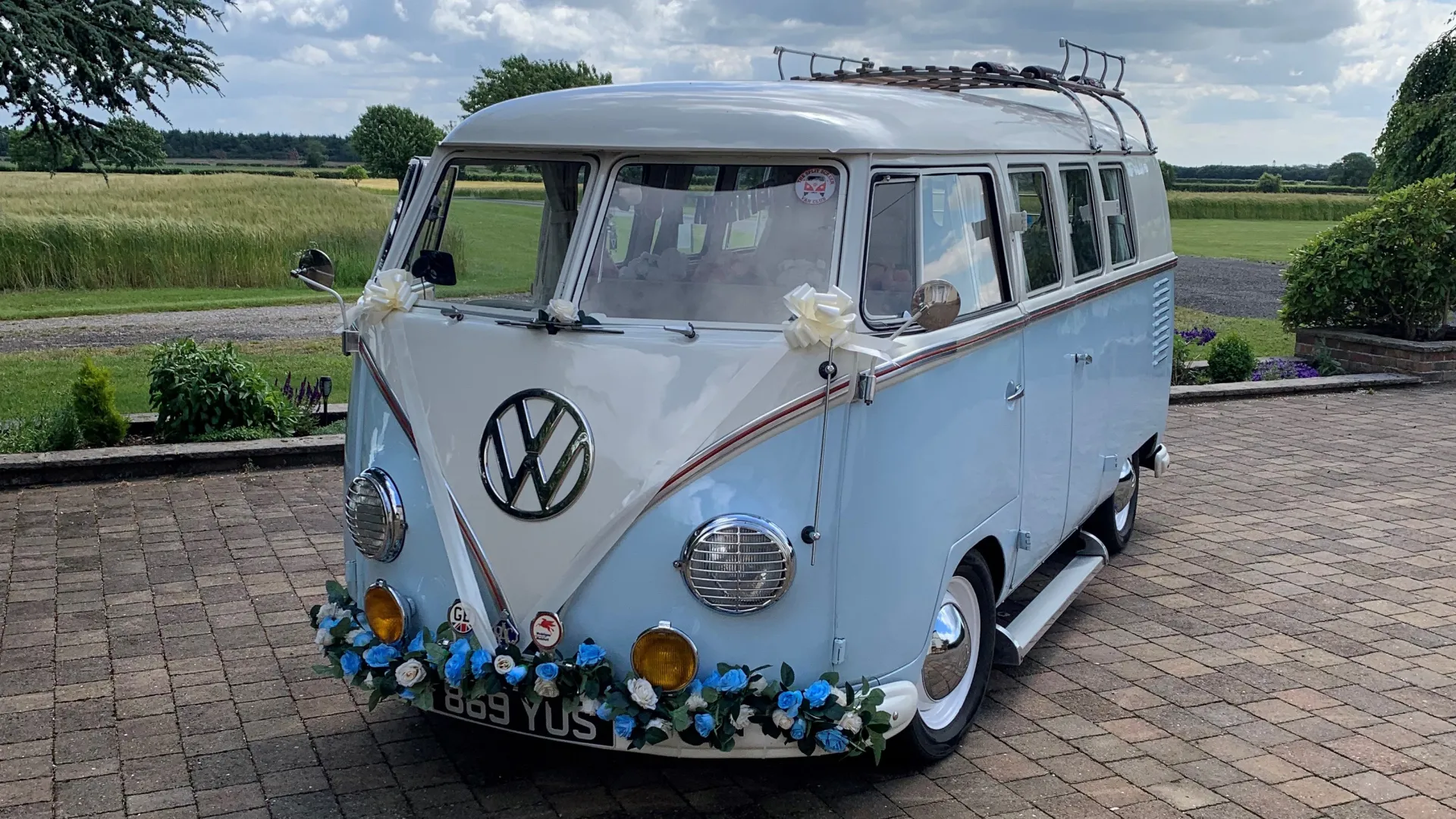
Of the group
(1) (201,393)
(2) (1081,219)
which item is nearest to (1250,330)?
(2) (1081,219)

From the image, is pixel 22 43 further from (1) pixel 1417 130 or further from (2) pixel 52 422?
(1) pixel 1417 130

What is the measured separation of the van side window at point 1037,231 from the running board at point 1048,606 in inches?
53.9

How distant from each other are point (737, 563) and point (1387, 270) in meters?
10.8

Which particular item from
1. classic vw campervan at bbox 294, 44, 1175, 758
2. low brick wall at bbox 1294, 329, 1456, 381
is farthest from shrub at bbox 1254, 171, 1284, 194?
classic vw campervan at bbox 294, 44, 1175, 758

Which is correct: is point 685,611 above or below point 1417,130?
below

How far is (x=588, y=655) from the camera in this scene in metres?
3.77

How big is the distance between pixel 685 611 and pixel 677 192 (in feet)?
4.49

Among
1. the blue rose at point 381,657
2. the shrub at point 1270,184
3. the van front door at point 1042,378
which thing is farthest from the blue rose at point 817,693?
the shrub at point 1270,184

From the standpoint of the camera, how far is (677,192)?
13.8ft

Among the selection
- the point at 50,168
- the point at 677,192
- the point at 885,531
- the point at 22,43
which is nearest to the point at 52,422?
the point at 22,43

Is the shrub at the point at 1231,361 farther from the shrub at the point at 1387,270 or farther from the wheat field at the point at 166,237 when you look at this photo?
the wheat field at the point at 166,237

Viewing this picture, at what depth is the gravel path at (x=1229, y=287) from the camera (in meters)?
20.4

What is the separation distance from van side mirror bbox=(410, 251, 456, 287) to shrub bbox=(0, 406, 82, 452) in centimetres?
507

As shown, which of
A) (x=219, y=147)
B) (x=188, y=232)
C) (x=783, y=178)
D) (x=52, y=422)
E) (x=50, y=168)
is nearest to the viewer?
(x=783, y=178)
